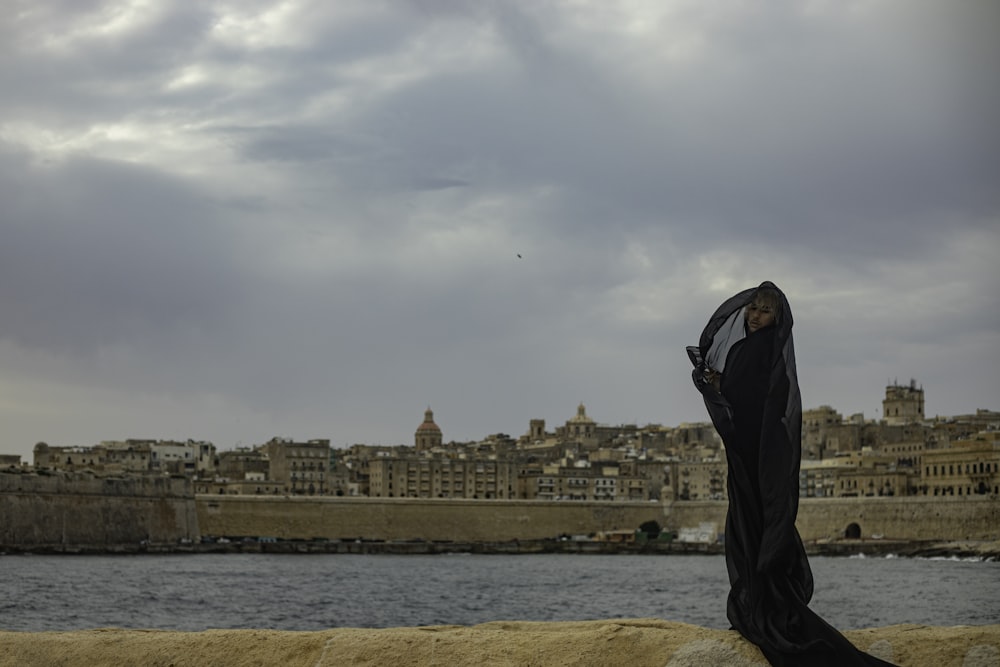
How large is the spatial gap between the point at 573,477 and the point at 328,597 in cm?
5838

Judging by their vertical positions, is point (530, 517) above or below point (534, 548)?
above

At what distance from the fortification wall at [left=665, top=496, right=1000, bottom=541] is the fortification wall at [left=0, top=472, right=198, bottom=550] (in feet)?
95.9

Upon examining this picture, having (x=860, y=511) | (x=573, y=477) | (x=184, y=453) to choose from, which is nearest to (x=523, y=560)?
(x=860, y=511)

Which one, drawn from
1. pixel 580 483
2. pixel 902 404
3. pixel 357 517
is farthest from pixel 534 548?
pixel 902 404

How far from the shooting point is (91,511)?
177 ft

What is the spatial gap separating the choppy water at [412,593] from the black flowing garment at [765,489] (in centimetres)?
1772

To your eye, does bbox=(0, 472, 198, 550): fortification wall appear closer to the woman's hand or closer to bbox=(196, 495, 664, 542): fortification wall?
bbox=(196, 495, 664, 542): fortification wall

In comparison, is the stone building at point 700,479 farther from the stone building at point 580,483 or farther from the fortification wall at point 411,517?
the fortification wall at point 411,517

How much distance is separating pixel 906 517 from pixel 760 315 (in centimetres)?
6718

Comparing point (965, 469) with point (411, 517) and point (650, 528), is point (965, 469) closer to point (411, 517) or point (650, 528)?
point (650, 528)

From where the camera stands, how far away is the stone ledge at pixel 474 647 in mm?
3816

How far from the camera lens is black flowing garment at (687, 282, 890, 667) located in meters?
3.81

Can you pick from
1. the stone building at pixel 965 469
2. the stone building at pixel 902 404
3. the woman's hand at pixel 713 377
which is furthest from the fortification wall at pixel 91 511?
the stone building at pixel 902 404

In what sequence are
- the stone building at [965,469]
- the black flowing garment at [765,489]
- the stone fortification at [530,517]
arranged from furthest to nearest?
the stone building at [965,469]
the stone fortification at [530,517]
the black flowing garment at [765,489]
